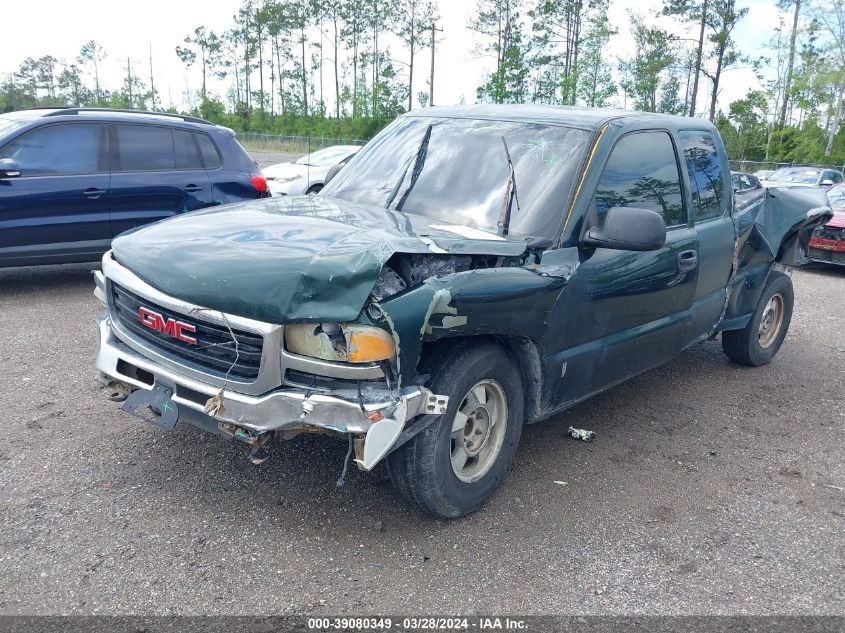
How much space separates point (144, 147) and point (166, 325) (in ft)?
17.8

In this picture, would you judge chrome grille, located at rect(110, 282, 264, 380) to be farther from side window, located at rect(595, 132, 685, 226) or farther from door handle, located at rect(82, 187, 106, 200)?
door handle, located at rect(82, 187, 106, 200)

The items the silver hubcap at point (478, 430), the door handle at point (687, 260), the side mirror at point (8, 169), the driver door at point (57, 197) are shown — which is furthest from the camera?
the driver door at point (57, 197)

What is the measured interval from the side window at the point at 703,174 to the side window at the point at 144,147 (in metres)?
5.62

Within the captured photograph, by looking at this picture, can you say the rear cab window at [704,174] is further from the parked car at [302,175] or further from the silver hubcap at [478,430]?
the parked car at [302,175]

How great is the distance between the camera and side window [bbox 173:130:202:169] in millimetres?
8227

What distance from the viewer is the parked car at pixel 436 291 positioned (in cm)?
297

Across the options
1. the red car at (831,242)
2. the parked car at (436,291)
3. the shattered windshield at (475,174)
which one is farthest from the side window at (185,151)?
the red car at (831,242)

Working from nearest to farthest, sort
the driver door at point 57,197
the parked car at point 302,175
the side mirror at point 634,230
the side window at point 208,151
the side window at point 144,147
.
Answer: the side mirror at point 634,230
the driver door at point 57,197
the side window at point 144,147
the side window at point 208,151
the parked car at point 302,175

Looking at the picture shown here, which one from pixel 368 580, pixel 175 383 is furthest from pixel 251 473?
pixel 368 580

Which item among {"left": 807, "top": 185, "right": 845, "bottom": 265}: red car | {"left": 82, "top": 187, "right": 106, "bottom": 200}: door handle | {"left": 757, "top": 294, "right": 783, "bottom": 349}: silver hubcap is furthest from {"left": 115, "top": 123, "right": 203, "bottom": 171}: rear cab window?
{"left": 807, "top": 185, "right": 845, "bottom": 265}: red car

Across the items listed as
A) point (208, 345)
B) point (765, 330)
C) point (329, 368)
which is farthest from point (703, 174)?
point (208, 345)

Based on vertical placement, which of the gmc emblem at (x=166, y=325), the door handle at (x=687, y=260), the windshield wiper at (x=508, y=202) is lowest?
the gmc emblem at (x=166, y=325)

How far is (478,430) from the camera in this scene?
3576 millimetres

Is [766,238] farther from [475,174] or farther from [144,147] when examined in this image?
[144,147]
